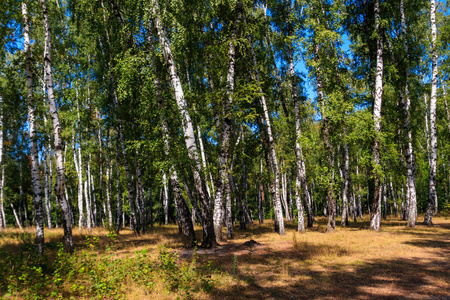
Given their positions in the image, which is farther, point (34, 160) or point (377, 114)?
point (377, 114)

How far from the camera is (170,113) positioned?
10.5m

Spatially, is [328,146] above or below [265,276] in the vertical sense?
above

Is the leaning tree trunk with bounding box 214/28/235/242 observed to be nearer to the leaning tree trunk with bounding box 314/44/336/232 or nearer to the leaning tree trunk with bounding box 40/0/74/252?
the leaning tree trunk with bounding box 40/0/74/252

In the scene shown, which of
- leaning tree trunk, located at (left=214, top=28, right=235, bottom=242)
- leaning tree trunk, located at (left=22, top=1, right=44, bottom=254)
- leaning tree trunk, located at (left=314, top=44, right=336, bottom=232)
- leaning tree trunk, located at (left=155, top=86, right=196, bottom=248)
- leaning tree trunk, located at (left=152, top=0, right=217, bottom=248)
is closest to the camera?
leaning tree trunk, located at (left=22, top=1, right=44, bottom=254)

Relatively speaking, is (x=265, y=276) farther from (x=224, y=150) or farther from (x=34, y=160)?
(x=34, y=160)

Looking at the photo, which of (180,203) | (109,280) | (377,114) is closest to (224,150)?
(180,203)

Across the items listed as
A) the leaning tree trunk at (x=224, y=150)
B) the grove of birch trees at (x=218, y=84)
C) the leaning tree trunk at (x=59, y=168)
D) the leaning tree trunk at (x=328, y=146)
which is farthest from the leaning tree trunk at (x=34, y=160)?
the leaning tree trunk at (x=328, y=146)

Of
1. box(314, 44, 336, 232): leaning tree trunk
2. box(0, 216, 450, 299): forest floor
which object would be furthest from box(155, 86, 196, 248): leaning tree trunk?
box(314, 44, 336, 232): leaning tree trunk

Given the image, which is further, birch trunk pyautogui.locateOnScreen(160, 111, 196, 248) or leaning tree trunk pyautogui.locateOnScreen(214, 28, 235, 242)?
leaning tree trunk pyautogui.locateOnScreen(214, 28, 235, 242)

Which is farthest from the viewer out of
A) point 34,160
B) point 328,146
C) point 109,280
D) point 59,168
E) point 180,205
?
point 328,146

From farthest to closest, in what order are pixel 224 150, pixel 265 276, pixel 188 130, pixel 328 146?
pixel 328 146 < pixel 224 150 < pixel 188 130 < pixel 265 276

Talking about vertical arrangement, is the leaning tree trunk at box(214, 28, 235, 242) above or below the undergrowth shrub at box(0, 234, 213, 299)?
above

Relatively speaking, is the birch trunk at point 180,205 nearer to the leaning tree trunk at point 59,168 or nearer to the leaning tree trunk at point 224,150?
the leaning tree trunk at point 224,150

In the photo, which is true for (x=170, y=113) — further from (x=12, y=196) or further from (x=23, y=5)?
(x=12, y=196)
